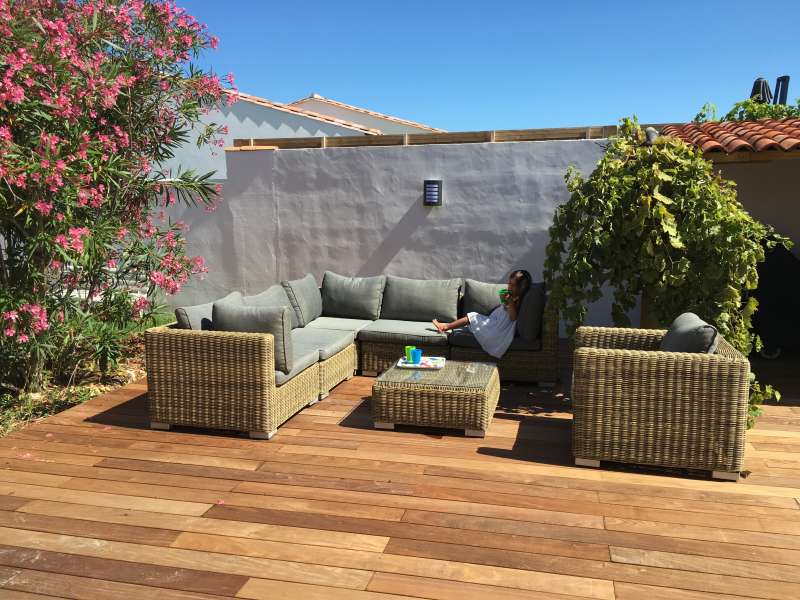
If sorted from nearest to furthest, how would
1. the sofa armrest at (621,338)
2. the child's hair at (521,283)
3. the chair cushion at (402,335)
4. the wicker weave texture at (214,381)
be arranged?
the wicker weave texture at (214,381), the sofa armrest at (621,338), the child's hair at (521,283), the chair cushion at (402,335)

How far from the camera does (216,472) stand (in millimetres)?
3537

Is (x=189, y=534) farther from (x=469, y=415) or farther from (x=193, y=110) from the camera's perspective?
(x=193, y=110)

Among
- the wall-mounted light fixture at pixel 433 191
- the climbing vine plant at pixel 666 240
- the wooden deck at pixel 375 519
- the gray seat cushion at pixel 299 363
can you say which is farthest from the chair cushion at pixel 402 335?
the wall-mounted light fixture at pixel 433 191

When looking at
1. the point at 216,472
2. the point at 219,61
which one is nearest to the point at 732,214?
the point at 216,472

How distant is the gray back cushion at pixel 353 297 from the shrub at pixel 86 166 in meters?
1.54

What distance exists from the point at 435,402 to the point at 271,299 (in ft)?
6.88

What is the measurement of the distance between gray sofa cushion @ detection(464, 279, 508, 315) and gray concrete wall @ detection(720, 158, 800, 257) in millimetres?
3290

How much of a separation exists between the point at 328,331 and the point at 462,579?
139 inches

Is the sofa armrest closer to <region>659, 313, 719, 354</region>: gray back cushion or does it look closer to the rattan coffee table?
<region>659, 313, 719, 354</region>: gray back cushion

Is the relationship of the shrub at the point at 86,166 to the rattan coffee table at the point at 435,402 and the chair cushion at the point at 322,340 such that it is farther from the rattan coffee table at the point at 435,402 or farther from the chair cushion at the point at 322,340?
the rattan coffee table at the point at 435,402

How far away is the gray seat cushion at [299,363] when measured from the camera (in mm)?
4219

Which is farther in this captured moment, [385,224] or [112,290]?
[385,224]

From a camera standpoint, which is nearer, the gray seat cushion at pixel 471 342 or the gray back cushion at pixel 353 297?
the gray seat cushion at pixel 471 342

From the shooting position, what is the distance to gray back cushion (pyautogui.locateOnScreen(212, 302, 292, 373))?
13.9 feet
